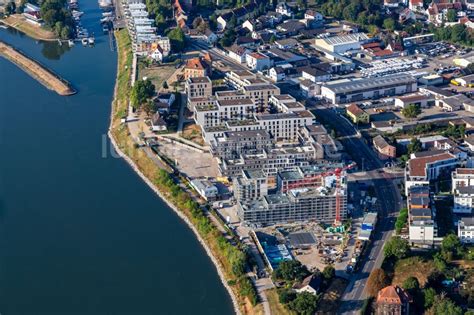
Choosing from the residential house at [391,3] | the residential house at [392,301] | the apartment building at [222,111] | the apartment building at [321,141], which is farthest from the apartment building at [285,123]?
the residential house at [391,3]

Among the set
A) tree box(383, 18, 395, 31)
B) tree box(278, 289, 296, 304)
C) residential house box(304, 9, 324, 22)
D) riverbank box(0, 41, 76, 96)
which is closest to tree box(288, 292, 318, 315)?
tree box(278, 289, 296, 304)

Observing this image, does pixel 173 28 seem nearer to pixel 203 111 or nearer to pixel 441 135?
pixel 203 111

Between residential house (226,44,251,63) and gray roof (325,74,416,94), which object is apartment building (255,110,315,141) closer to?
gray roof (325,74,416,94)

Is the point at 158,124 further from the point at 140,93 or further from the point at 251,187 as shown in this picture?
the point at 251,187

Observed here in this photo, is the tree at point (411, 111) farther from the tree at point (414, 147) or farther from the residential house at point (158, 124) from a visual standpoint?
the residential house at point (158, 124)

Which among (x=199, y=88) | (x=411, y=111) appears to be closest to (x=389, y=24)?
(x=411, y=111)

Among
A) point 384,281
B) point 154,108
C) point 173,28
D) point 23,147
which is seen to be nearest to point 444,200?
point 384,281
